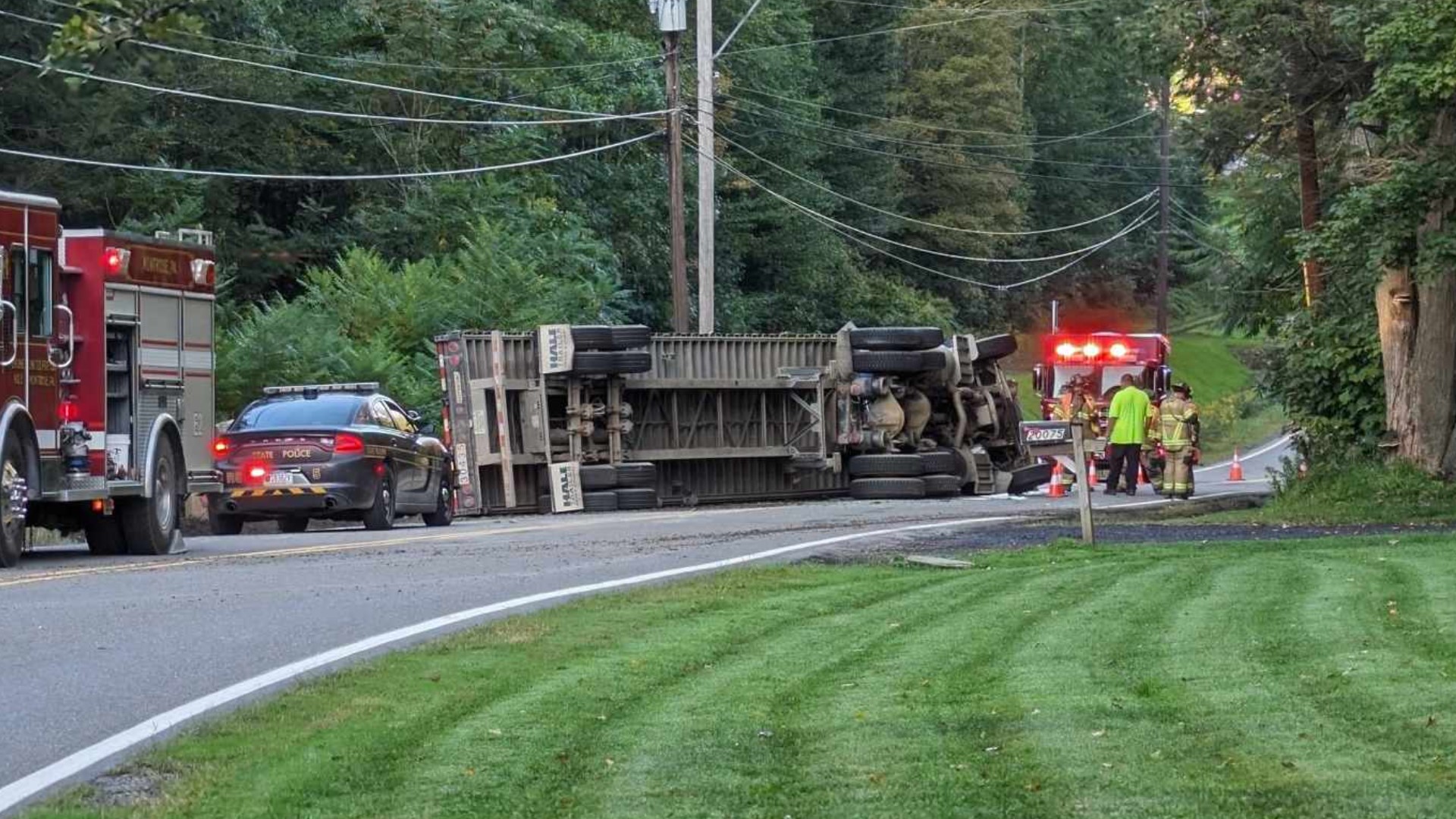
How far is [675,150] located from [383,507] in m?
14.1

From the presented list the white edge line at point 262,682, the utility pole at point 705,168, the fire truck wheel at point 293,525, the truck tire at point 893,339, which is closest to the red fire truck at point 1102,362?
the utility pole at point 705,168

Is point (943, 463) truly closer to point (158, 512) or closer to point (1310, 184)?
point (1310, 184)

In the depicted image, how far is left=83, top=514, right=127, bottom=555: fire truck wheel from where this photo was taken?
61.4 ft

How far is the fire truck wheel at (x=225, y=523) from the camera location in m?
22.6

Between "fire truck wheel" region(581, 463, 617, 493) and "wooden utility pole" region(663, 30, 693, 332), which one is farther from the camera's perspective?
"wooden utility pole" region(663, 30, 693, 332)

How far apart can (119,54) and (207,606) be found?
23.0ft

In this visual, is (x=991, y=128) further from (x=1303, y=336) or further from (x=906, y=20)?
(x=1303, y=336)

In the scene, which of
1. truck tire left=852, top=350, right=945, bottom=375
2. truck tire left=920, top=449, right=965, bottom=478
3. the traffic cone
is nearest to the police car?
truck tire left=852, top=350, right=945, bottom=375

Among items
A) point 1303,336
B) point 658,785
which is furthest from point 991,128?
point 658,785

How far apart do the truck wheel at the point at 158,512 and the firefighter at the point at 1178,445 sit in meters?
13.9

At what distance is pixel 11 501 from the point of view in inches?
640

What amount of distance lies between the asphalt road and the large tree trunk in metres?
4.21

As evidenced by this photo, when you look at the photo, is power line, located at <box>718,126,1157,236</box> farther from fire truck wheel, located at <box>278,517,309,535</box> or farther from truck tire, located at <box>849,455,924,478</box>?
fire truck wheel, located at <box>278,517,309,535</box>

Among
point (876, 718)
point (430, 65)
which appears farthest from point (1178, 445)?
point (430, 65)
